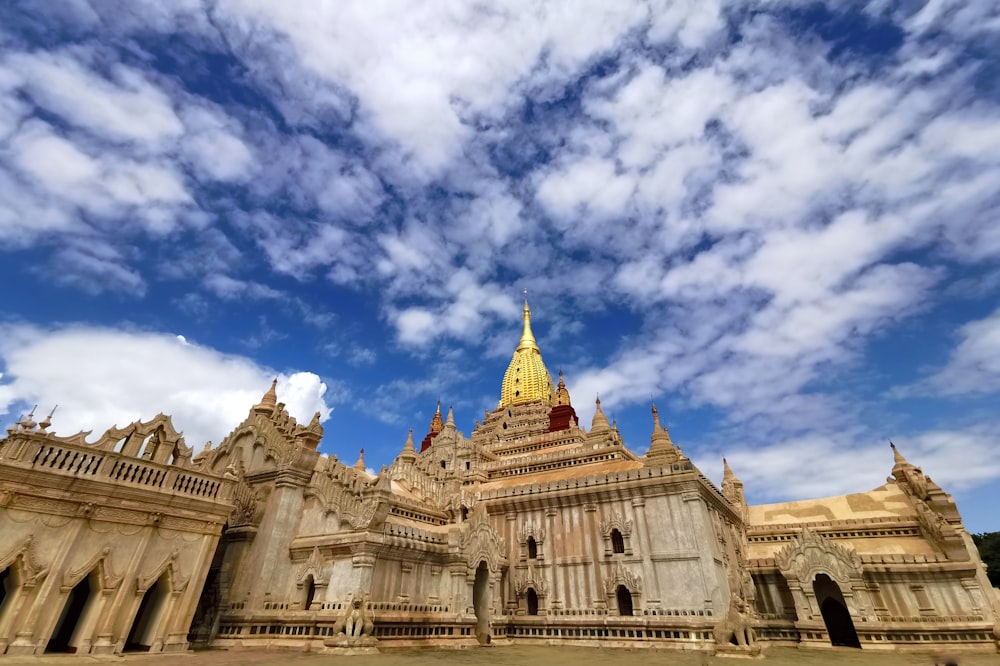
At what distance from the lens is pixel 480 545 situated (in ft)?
87.6

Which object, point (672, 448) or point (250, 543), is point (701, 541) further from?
point (250, 543)

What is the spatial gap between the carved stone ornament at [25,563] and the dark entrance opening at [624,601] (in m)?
24.0

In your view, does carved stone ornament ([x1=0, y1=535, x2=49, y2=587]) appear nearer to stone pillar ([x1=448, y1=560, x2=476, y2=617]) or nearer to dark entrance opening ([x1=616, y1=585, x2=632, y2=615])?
stone pillar ([x1=448, y1=560, x2=476, y2=617])

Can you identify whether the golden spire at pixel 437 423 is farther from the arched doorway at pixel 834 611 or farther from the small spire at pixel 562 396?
the arched doorway at pixel 834 611

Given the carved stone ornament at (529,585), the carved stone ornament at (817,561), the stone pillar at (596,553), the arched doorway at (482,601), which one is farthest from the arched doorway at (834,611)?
the arched doorway at (482,601)

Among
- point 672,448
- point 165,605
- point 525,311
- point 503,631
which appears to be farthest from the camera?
point 525,311

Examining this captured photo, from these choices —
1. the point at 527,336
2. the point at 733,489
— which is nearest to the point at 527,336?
the point at 527,336

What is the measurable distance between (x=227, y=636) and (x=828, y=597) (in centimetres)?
3104

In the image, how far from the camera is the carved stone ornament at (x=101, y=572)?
16391 millimetres

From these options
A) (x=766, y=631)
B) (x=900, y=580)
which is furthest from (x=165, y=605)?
(x=900, y=580)

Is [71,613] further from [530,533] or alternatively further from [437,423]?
[437,423]

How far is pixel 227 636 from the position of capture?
2211 centimetres

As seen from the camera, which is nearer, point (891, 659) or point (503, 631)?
point (891, 659)

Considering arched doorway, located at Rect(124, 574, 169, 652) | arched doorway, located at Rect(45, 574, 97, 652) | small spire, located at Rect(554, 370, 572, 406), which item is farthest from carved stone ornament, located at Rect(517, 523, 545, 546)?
small spire, located at Rect(554, 370, 572, 406)
